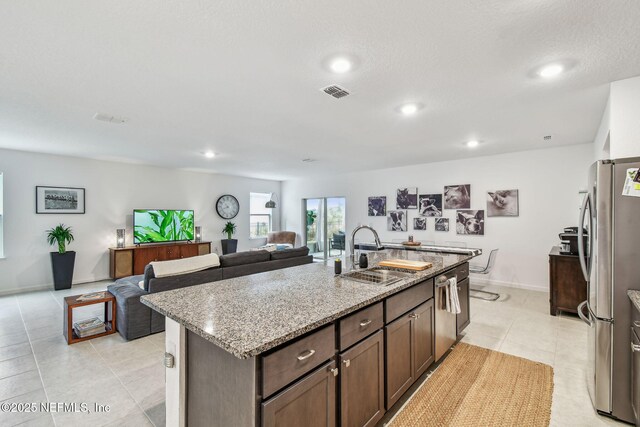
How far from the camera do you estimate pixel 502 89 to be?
263 centimetres

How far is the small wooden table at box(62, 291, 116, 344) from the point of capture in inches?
122

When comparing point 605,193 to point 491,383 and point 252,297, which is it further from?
point 252,297

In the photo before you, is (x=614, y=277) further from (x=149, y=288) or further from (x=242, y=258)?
(x=149, y=288)

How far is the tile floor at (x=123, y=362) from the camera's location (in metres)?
2.04

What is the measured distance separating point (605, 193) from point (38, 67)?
4.19 metres

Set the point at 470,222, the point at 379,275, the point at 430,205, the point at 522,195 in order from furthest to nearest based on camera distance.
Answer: the point at 430,205 → the point at 470,222 → the point at 522,195 → the point at 379,275

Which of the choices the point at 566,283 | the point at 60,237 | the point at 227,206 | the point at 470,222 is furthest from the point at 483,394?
the point at 227,206

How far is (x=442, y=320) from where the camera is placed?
2.66 meters

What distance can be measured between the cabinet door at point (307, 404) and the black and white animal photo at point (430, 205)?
5.39 meters

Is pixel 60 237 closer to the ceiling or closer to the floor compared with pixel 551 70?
closer to the floor

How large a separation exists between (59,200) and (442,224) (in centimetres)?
757

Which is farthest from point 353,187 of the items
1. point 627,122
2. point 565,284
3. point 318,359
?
point 318,359

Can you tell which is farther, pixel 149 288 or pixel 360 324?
pixel 149 288

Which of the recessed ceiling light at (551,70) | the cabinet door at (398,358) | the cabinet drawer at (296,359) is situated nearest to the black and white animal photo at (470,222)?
the recessed ceiling light at (551,70)
